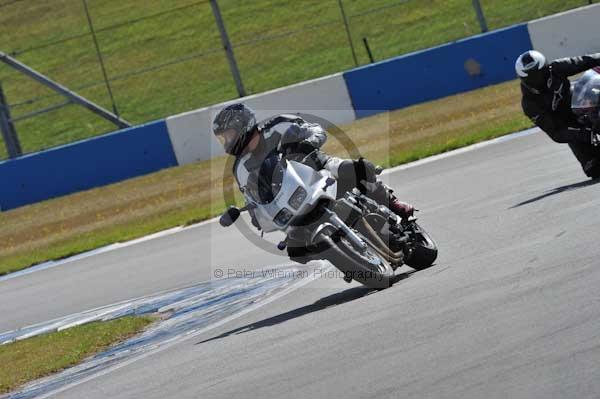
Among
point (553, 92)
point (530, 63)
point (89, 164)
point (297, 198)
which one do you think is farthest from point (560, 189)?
point (89, 164)

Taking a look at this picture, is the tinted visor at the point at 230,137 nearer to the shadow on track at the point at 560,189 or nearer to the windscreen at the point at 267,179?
the windscreen at the point at 267,179

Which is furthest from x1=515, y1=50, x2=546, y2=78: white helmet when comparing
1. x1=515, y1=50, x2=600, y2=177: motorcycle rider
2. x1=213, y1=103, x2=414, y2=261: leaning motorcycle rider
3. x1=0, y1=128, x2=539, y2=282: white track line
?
x1=0, y1=128, x2=539, y2=282: white track line

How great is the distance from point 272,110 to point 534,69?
1059 centimetres

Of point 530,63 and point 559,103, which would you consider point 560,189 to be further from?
point 530,63

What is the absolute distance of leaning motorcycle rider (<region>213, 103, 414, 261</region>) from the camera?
9664 mm

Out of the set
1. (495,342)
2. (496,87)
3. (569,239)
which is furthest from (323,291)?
(496,87)

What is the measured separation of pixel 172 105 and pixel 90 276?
12040 millimetres

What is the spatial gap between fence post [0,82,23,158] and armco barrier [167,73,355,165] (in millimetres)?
2791

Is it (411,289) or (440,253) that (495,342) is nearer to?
(411,289)

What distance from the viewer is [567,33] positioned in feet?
75.4

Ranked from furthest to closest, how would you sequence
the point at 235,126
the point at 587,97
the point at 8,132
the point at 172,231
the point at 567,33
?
1. the point at 567,33
2. the point at 8,132
3. the point at 172,231
4. the point at 587,97
5. the point at 235,126

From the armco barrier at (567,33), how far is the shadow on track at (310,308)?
13588 millimetres

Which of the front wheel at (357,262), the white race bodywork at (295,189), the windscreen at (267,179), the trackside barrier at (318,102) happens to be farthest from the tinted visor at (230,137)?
the trackside barrier at (318,102)

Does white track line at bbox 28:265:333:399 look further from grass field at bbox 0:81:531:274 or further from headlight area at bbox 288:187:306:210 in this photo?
grass field at bbox 0:81:531:274
